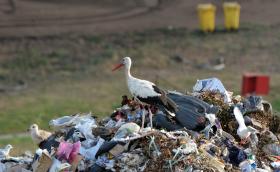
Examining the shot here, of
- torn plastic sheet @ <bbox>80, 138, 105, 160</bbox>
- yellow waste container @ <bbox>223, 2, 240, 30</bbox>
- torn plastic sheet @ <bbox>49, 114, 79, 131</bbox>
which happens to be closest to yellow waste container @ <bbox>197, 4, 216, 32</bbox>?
yellow waste container @ <bbox>223, 2, 240, 30</bbox>

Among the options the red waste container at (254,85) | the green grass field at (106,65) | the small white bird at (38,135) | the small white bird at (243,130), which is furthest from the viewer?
the green grass field at (106,65)

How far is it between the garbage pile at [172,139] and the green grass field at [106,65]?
8.42 m

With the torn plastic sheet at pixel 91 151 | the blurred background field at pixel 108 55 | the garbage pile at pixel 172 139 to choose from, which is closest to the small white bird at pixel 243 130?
the garbage pile at pixel 172 139

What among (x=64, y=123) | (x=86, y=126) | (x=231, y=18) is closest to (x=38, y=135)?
(x=64, y=123)

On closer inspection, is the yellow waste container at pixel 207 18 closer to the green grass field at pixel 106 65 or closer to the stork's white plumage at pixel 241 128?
the green grass field at pixel 106 65

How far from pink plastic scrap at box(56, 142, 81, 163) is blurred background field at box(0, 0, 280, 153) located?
886 cm

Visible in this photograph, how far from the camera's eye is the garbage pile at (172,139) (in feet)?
34.3

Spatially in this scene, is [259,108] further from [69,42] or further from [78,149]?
[69,42]

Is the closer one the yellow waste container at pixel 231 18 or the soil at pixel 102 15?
the yellow waste container at pixel 231 18

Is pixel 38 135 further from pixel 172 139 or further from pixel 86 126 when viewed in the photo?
pixel 172 139

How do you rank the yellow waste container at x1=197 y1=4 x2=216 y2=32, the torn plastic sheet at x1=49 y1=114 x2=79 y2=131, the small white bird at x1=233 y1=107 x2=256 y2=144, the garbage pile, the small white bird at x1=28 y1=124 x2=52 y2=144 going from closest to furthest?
1. the garbage pile
2. the small white bird at x1=233 y1=107 x2=256 y2=144
3. the torn plastic sheet at x1=49 y1=114 x2=79 y2=131
4. the small white bird at x1=28 y1=124 x2=52 y2=144
5. the yellow waste container at x1=197 y1=4 x2=216 y2=32

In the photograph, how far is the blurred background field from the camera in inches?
890

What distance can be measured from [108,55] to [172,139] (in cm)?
1606

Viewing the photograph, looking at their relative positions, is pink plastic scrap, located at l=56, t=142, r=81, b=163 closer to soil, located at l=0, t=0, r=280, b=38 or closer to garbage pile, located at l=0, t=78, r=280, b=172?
garbage pile, located at l=0, t=78, r=280, b=172
